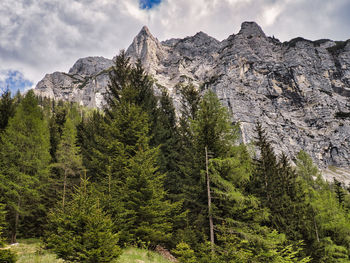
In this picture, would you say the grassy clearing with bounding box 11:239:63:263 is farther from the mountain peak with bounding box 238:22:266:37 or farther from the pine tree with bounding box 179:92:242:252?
the mountain peak with bounding box 238:22:266:37

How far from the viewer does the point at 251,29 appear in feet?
543

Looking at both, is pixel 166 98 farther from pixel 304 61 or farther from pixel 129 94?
pixel 304 61

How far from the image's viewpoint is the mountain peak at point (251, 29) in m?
162

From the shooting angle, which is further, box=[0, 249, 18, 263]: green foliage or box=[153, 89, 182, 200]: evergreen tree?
box=[153, 89, 182, 200]: evergreen tree

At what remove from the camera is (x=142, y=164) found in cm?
1192

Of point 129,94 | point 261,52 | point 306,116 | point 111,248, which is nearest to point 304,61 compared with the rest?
point 261,52

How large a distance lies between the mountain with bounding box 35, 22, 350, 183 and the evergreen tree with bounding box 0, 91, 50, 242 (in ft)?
230

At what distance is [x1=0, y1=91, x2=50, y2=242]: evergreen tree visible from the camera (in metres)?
17.8

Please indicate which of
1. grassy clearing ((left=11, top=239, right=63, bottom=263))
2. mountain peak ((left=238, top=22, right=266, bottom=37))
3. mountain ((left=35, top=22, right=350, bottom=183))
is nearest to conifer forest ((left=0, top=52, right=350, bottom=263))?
grassy clearing ((left=11, top=239, right=63, bottom=263))

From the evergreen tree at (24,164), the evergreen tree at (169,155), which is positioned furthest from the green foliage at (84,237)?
the evergreen tree at (24,164)

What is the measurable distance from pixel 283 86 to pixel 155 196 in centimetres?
13966

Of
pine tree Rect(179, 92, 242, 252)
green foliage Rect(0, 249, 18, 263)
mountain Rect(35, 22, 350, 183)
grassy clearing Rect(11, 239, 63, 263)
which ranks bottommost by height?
grassy clearing Rect(11, 239, 63, 263)

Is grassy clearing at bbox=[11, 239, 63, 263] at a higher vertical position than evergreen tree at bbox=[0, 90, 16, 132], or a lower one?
lower

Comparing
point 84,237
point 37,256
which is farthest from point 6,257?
point 37,256
